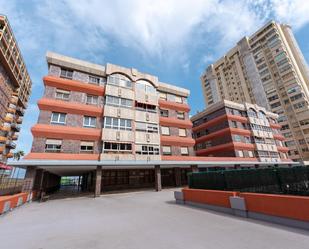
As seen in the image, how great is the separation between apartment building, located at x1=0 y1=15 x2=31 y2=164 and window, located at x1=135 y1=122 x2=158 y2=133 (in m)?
34.0

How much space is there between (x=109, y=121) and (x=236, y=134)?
24613 millimetres

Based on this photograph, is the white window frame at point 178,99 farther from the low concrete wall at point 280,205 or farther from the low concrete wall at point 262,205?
the low concrete wall at point 280,205

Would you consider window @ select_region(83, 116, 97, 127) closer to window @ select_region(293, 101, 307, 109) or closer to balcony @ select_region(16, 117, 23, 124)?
balcony @ select_region(16, 117, 23, 124)

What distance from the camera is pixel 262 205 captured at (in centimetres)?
702

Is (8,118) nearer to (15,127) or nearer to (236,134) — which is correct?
(15,127)

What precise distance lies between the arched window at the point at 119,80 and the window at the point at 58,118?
7350mm

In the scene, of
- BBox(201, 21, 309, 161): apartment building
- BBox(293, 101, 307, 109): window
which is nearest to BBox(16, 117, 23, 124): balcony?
BBox(201, 21, 309, 161): apartment building

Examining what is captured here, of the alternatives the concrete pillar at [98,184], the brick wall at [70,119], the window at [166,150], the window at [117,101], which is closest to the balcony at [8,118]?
the brick wall at [70,119]

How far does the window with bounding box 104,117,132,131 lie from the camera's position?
2049 cm

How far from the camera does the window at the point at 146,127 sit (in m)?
22.4

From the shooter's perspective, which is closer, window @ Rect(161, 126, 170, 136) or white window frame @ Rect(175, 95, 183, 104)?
window @ Rect(161, 126, 170, 136)

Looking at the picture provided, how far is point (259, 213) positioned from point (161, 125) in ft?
61.1

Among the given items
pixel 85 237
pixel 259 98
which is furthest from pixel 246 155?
pixel 259 98

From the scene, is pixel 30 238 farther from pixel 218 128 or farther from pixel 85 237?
pixel 218 128
